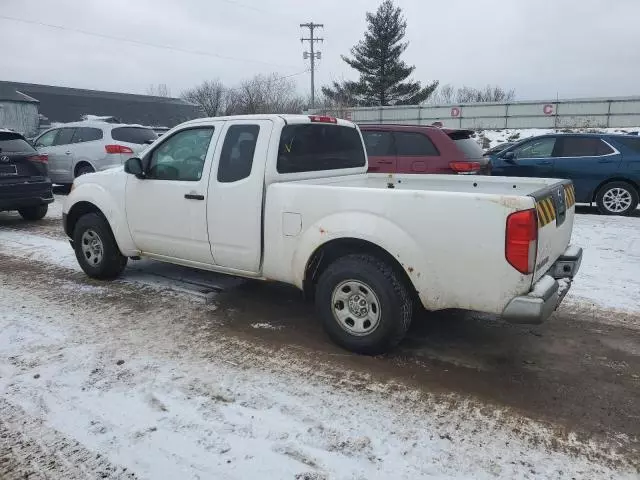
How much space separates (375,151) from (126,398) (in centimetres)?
634

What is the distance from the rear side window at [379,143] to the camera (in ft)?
27.9

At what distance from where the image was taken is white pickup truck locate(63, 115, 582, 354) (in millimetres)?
3182

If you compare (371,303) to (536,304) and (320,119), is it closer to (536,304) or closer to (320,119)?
(536,304)

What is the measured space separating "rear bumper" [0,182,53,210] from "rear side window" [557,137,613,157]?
9834mm

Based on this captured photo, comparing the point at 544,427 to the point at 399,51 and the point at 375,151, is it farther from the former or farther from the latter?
the point at 399,51

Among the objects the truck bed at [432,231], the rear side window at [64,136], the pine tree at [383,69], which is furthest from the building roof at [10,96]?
the truck bed at [432,231]

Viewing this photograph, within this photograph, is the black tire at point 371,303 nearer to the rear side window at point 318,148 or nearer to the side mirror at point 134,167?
the rear side window at point 318,148

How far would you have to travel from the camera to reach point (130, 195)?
16.9 ft

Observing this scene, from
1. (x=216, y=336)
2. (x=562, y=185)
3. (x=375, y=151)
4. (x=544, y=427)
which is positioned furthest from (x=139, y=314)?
(x=375, y=151)

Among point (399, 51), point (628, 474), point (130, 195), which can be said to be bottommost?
point (628, 474)

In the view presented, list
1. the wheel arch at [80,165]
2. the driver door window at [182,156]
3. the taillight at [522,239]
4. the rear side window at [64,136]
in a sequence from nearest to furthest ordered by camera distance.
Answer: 1. the taillight at [522,239]
2. the driver door window at [182,156]
3. the wheel arch at [80,165]
4. the rear side window at [64,136]

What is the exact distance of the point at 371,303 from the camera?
12.1 ft

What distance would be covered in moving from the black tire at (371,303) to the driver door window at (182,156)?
1702mm

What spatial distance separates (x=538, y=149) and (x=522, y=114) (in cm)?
2508
